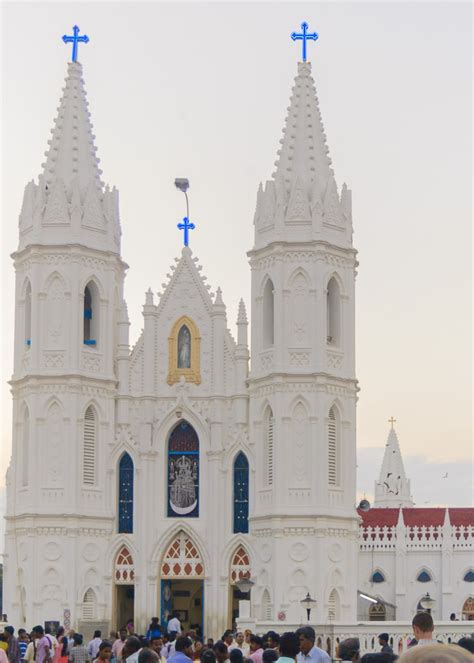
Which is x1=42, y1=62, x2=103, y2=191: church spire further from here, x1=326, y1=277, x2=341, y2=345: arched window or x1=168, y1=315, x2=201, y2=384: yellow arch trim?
x1=326, y1=277, x2=341, y2=345: arched window

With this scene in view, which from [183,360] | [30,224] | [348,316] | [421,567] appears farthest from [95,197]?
[421,567]

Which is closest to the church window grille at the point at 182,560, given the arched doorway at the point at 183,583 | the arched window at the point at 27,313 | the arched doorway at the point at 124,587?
the arched doorway at the point at 183,583

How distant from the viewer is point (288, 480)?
44.1 metres

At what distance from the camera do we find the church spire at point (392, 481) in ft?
260

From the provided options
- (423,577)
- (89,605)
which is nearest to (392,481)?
(423,577)

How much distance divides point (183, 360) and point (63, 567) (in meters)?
8.06

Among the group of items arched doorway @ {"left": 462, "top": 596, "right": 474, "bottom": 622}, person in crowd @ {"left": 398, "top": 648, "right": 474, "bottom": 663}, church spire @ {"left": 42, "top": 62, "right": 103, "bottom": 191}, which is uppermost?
church spire @ {"left": 42, "top": 62, "right": 103, "bottom": 191}

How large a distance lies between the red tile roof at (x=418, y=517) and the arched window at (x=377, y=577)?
7.87 feet

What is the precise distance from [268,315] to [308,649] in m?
33.3

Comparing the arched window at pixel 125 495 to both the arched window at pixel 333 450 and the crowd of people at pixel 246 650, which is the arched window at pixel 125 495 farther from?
the crowd of people at pixel 246 650

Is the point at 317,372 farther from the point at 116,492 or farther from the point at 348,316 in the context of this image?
the point at 116,492

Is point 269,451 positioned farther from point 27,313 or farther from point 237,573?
point 27,313

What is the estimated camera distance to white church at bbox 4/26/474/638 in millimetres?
44219

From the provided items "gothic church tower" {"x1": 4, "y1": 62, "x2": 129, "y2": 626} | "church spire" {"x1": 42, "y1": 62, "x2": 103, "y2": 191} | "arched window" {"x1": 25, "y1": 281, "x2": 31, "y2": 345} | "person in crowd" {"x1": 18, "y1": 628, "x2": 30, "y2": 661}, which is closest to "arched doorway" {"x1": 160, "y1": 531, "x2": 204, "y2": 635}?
"gothic church tower" {"x1": 4, "y1": 62, "x2": 129, "y2": 626}
